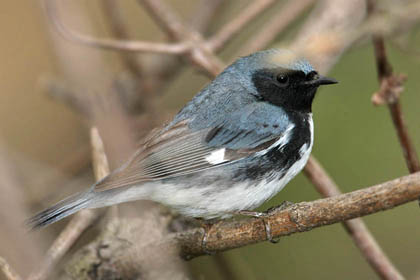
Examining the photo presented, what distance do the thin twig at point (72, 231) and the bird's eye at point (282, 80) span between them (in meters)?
1.19

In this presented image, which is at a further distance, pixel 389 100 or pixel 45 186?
pixel 45 186

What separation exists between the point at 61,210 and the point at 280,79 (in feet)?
5.15

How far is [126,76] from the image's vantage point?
5.04 meters

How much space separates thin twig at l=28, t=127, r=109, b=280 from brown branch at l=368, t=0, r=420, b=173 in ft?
5.33

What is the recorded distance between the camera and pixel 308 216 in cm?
267

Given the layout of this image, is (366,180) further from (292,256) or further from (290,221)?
(290,221)

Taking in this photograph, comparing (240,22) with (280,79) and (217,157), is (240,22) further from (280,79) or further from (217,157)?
(217,157)

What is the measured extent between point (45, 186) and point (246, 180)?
5.92 ft

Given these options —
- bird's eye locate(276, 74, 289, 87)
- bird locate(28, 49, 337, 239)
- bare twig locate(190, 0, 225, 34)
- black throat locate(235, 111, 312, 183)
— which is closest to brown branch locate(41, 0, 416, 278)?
bird locate(28, 49, 337, 239)

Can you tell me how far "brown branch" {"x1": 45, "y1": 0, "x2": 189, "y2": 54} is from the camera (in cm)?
388

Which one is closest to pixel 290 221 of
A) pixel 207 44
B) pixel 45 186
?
pixel 207 44

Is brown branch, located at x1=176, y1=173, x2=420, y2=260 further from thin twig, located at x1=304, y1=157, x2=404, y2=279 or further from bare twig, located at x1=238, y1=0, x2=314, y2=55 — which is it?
bare twig, located at x1=238, y1=0, x2=314, y2=55

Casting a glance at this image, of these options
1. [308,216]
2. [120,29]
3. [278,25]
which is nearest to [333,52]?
[278,25]

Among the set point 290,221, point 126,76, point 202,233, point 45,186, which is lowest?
point 290,221
